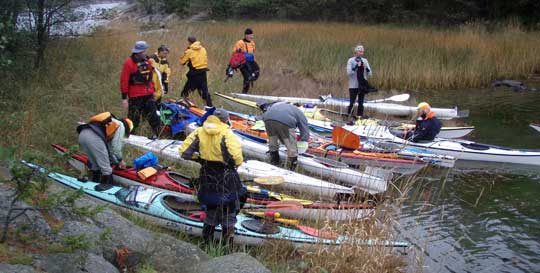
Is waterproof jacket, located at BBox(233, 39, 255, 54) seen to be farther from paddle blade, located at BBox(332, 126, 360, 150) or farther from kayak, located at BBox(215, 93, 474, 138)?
paddle blade, located at BBox(332, 126, 360, 150)

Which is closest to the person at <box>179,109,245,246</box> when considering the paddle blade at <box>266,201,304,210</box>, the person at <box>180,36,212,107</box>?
the paddle blade at <box>266,201,304,210</box>

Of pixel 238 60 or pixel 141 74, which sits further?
pixel 238 60

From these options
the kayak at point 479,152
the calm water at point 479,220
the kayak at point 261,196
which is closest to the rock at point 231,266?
the kayak at point 261,196

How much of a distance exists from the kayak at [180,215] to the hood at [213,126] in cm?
111

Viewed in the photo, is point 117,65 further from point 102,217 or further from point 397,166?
point 102,217

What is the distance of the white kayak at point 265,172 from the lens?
6.90 metres

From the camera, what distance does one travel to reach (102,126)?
6.25 metres

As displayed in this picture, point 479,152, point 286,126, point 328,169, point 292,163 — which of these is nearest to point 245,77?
point 292,163

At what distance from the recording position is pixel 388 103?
13.1m

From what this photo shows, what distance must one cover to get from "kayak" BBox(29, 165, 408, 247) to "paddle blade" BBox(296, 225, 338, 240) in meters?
0.03

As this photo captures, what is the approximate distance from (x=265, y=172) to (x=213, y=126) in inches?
104

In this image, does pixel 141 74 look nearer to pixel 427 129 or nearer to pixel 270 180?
pixel 270 180

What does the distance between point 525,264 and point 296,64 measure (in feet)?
35.9

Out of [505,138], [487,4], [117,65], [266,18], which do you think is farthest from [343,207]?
[266,18]
